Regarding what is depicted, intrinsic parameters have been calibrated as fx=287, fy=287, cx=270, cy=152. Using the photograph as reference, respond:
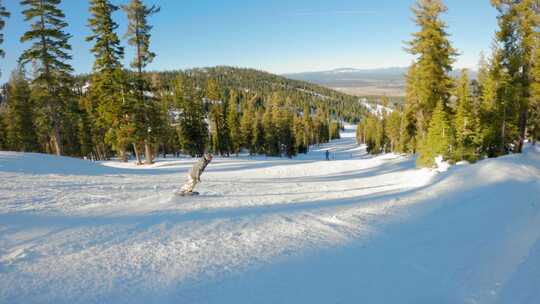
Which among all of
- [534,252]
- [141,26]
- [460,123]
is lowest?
[534,252]

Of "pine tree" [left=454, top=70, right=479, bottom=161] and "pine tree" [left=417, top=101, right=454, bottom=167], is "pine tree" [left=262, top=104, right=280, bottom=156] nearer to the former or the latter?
"pine tree" [left=454, top=70, right=479, bottom=161]

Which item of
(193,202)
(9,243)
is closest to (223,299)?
(9,243)

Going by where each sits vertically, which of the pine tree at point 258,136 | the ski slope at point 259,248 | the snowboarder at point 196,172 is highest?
the pine tree at point 258,136

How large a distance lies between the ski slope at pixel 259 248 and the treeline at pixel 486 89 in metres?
12.9

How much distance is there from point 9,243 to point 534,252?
10.7 m

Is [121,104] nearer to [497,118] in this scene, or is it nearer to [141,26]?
[141,26]

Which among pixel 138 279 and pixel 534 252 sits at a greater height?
pixel 138 279

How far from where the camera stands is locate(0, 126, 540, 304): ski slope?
4109 millimetres

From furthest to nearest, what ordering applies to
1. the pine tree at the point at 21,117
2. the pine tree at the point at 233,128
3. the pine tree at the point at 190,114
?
the pine tree at the point at 233,128 < the pine tree at the point at 190,114 < the pine tree at the point at 21,117

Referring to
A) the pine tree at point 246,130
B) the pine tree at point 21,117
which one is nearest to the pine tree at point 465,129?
the pine tree at point 246,130

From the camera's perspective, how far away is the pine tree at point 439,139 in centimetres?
2038

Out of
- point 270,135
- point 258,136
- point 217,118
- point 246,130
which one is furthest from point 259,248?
point 258,136

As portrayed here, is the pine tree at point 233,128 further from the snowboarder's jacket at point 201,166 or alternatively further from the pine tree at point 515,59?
the snowboarder's jacket at point 201,166

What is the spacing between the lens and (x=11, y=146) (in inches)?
1570
